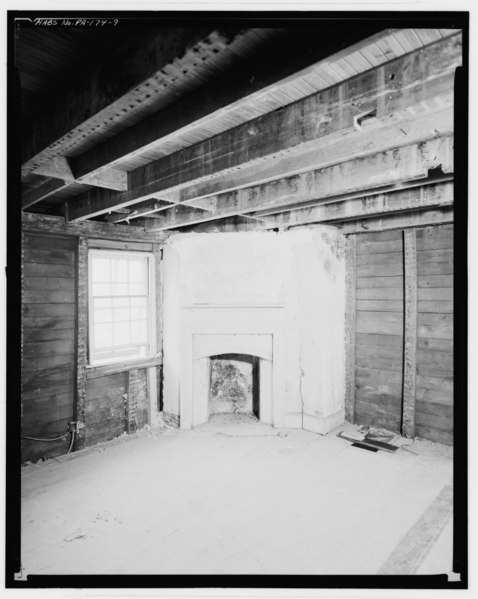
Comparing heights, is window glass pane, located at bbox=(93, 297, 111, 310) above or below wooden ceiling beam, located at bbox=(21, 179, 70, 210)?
below

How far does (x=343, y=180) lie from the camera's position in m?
3.19

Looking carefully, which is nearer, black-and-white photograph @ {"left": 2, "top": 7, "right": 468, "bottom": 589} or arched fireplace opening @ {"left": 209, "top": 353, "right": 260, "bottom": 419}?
black-and-white photograph @ {"left": 2, "top": 7, "right": 468, "bottom": 589}

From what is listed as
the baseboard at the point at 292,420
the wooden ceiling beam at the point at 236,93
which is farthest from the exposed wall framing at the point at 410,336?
the wooden ceiling beam at the point at 236,93

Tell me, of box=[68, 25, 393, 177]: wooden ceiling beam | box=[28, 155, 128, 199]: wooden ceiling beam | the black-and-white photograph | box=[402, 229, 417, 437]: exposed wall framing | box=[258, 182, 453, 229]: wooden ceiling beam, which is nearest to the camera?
box=[68, 25, 393, 177]: wooden ceiling beam

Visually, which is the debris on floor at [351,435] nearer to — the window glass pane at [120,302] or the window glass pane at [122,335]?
the window glass pane at [122,335]

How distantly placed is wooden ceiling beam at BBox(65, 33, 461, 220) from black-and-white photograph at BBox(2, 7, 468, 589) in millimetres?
13

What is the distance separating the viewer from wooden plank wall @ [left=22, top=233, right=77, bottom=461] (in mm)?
4523

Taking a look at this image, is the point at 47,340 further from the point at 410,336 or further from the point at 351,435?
the point at 410,336

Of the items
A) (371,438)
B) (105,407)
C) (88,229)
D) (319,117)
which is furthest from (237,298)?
(319,117)

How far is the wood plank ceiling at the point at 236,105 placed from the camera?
5.26 feet

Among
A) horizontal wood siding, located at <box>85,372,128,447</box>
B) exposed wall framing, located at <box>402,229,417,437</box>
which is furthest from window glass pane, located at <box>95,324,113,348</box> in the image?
exposed wall framing, located at <box>402,229,417,437</box>

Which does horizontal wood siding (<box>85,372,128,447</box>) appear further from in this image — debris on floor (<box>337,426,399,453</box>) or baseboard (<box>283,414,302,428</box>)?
debris on floor (<box>337,426,399,453</box>)

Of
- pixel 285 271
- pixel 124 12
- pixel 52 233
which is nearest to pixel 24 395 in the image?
pixel 52 233

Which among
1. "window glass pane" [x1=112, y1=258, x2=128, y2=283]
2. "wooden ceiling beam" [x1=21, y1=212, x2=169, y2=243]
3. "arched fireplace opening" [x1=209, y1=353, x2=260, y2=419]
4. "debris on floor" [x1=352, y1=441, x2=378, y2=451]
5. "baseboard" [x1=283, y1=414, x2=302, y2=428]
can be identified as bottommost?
"debris on floor" [x1=352, y1=441, x2=378, y2=451]
